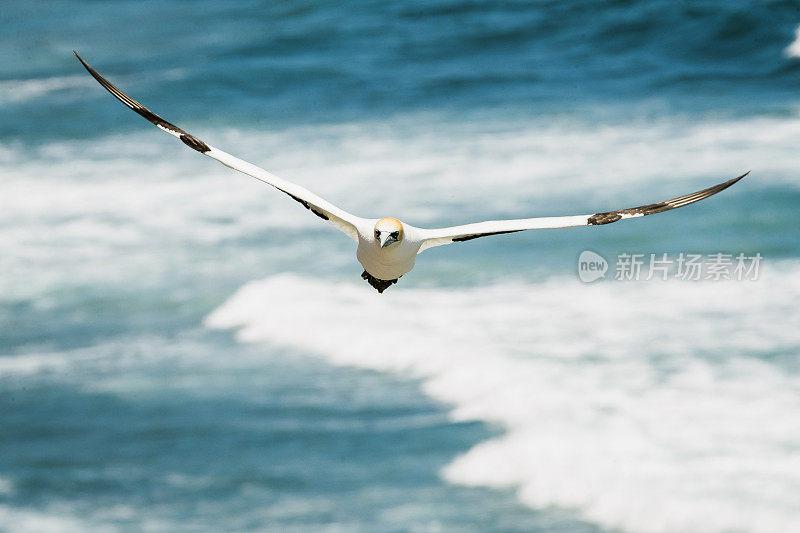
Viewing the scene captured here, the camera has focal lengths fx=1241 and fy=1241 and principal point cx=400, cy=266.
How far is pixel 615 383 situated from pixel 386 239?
83.4 meters

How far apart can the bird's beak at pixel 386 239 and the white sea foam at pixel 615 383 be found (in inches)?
2351

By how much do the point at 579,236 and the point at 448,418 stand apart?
179ft

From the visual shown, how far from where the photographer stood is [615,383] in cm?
11438

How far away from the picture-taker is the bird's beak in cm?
3428

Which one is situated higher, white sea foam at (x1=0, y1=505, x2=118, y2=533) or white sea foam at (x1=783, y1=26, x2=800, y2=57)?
white sea foam at (x1=783, y1=26, x2=800, y2=57)

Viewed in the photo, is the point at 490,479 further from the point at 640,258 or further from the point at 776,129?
the point at 776,129

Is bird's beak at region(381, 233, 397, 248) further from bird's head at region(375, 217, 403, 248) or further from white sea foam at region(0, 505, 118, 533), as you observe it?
white sea foam at region(0, 505, 118, 533)

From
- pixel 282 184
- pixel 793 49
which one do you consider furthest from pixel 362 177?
pixel 282 184

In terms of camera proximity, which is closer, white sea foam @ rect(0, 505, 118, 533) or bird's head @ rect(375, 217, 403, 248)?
bird's head @ rect(375, 217, 403, 248)

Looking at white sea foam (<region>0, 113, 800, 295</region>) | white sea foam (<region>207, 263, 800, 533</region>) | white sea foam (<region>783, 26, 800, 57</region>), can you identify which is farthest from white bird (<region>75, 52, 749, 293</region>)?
white sea foam (<region>783, 26, 800, 57</region>)

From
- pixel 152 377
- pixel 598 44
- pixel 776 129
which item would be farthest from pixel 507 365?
pixel 598 44

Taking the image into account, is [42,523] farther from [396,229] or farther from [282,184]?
[396,229]

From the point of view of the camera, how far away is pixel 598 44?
195 metres

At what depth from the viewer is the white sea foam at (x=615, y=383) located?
93.1 m
